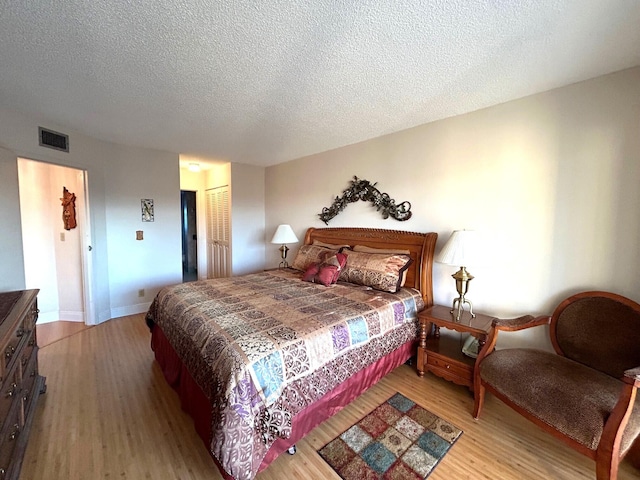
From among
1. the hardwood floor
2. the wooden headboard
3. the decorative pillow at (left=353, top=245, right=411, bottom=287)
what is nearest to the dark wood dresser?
the hardwood floor

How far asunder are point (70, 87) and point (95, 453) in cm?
251

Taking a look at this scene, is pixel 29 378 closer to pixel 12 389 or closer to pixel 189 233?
pixel 12 389

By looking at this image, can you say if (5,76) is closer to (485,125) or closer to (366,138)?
(366,138)

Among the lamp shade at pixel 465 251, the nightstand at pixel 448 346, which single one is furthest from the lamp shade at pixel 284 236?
the lamp shade at pixel 465 251

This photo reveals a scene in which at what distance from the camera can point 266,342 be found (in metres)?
1.47

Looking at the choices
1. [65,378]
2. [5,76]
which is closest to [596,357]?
[65,378]

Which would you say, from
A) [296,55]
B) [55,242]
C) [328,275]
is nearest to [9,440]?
[328,275]

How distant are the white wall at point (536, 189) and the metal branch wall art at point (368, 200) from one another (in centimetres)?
9

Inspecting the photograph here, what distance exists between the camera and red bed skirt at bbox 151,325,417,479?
1.51 m

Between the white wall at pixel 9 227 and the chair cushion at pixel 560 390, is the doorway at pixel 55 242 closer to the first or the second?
the white wall at pixel 9 227

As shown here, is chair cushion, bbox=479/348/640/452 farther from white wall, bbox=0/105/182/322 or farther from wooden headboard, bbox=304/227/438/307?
white wall, bbox=0/105/182/322

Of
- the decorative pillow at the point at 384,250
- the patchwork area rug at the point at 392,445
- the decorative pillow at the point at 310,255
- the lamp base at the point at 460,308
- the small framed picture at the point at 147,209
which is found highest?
the small framed picture at the point at 147,209

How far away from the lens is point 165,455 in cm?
154

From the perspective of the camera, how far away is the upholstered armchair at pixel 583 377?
1.23m
